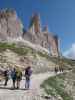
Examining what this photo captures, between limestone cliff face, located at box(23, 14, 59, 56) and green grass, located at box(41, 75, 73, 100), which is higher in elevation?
limestone cliff face, located at box(23, 14, 59, 56)

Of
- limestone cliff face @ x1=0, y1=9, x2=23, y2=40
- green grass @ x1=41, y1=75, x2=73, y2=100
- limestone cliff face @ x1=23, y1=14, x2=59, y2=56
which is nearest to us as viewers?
green grass @ x1=41, y1=75, x2=73, y2=100

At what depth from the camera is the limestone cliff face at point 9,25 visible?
135 m

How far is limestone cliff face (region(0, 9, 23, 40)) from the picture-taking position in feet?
443

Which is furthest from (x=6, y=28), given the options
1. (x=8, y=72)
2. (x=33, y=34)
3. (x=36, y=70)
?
(x=8, y=72)

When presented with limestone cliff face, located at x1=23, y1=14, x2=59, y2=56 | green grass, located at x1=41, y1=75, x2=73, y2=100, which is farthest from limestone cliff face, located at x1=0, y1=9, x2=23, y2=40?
green grass, located at x1=41, y1=75, x2=73, y2=100

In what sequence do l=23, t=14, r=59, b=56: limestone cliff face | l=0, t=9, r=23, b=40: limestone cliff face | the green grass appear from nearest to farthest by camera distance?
1. the green grass
2. l=0, t=9, r=23, b=40: limestone cliff face
3. l=23, t=14, r=59, b=56: limestone cliff face

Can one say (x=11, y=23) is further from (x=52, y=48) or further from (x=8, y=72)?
(x=8, y=72)

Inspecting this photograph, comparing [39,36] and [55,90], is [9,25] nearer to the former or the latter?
[39,36]

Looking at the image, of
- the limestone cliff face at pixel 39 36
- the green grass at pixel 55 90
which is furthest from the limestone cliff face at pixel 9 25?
the green grass at pixel 55 90

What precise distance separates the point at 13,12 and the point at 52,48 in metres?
45.7

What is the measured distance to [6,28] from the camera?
138625 millimetres

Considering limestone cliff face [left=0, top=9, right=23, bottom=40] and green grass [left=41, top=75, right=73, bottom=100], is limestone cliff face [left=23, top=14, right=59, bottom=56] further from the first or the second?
green grass [left=41, top=75, right=73, bottom=100]

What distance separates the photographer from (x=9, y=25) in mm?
145625

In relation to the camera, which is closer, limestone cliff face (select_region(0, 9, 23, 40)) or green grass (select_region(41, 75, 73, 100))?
green grass (select_region(41, 75, 73, 100))
